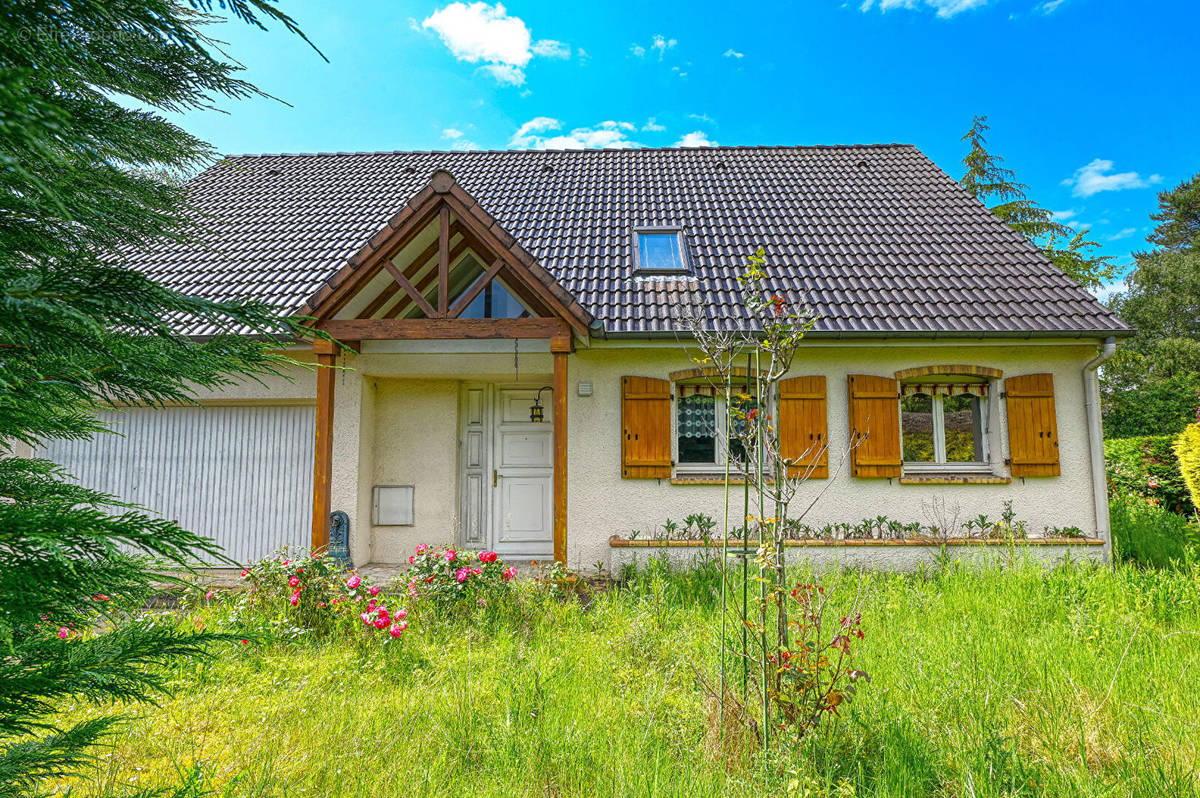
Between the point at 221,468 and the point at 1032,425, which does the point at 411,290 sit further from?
the point at 1032,425

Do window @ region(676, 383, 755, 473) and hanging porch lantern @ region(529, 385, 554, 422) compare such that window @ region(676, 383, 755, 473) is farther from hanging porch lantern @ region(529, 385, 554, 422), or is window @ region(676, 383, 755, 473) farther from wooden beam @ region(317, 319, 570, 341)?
wooden beam @ region(317, 319, 570, 341)

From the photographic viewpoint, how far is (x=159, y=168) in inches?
80.9

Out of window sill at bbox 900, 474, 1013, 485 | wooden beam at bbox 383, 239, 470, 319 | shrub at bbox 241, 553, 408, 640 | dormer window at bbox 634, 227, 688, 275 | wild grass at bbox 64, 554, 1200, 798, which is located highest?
dormer window at bbox 634, 227, 688, 275

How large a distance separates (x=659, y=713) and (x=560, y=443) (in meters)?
3.29

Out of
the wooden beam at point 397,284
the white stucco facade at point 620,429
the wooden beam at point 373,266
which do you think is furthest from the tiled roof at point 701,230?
the wooden beam at point 373,266

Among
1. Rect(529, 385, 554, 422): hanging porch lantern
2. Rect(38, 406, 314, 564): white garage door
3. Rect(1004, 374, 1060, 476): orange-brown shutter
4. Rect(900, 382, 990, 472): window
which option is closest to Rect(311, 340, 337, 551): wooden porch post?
Rect(38, 406, 314, 564): white garage door

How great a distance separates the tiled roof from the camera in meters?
7.02

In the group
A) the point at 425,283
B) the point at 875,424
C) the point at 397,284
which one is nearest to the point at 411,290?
the point at 397,284

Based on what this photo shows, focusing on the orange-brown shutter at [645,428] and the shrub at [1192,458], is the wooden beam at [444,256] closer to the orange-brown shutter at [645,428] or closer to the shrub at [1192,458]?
the orange-brown shutter at [645,428]

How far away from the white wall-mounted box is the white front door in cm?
114

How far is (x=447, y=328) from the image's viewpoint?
605 cm

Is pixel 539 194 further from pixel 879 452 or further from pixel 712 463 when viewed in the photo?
pixel 879 452

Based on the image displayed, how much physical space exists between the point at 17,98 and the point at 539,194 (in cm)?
970

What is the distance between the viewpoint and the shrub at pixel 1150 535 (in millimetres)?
6496
